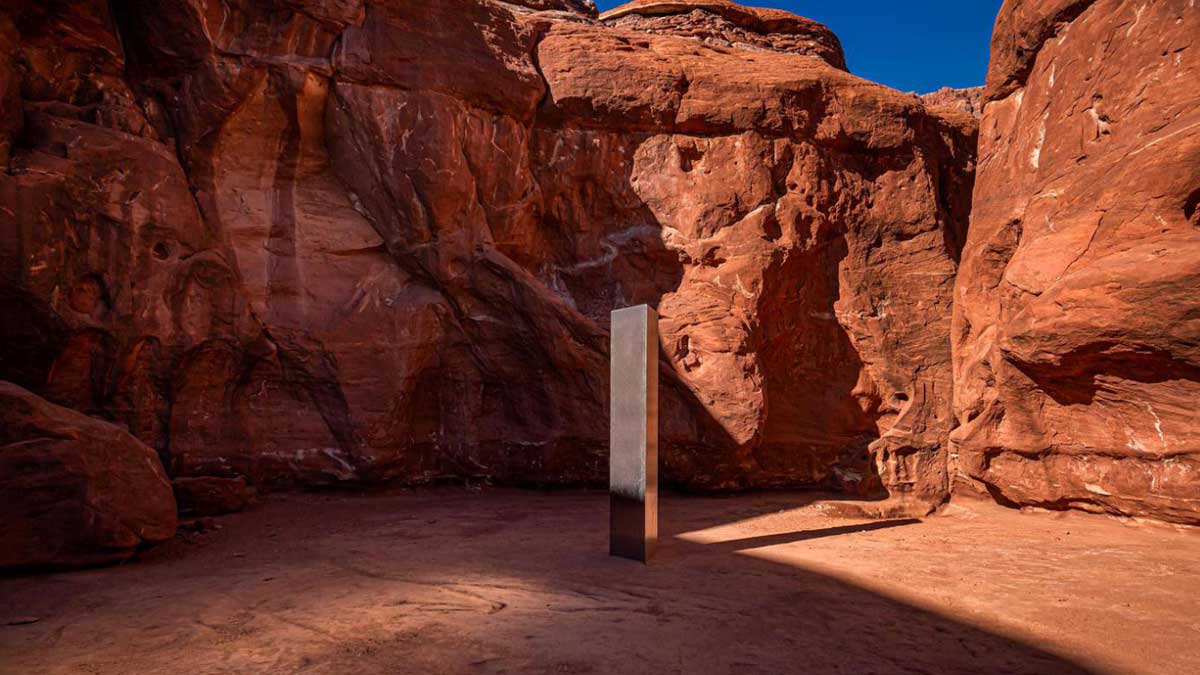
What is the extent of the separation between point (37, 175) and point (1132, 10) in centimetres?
1068

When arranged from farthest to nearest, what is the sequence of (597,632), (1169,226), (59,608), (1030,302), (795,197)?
(795,197), (1030,302), (1169,226), (59,608), (597,632)

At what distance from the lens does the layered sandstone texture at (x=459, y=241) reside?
24.5 ft

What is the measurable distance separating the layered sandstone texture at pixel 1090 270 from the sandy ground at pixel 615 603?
73 cm

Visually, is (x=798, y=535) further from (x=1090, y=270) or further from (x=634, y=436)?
(x=1090, y=270)

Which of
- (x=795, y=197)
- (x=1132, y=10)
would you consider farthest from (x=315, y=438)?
(x=1132, y=10)

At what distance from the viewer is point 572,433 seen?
922 centimetres

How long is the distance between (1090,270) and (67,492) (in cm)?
850

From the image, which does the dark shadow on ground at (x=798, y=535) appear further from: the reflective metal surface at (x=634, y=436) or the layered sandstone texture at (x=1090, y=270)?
the layered sandstone texture at (x=1090, y=270)

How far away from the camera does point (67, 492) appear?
4.91 meters

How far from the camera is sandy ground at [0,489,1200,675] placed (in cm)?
329

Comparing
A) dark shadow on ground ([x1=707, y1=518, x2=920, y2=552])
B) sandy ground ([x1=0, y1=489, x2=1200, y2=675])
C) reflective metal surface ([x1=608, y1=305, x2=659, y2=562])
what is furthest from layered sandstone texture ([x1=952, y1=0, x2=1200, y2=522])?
reflective metal surface ([x1=608, y1=305, x2=659, y2=562])

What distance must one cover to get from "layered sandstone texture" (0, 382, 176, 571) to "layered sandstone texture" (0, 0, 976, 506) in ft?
7.29

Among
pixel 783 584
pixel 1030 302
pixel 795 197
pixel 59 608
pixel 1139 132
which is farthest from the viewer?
pixel 795 197

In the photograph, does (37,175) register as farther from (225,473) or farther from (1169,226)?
(1169,226)
